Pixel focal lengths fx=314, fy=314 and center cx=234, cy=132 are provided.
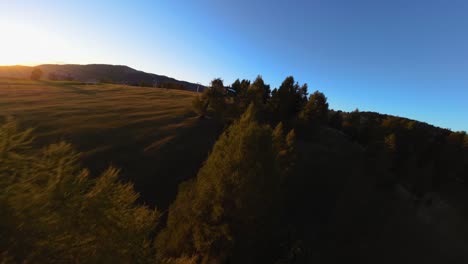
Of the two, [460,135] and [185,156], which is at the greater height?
[460,135]

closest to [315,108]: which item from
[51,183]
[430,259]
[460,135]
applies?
→ [430,259]

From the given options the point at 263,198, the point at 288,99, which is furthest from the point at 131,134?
the point at 263,198

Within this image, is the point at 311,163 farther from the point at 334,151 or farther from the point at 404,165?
the point at 404,165

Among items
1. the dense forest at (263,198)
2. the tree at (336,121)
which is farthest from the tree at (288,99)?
the tree at (336,121)

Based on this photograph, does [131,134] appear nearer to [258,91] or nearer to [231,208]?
[258,91]

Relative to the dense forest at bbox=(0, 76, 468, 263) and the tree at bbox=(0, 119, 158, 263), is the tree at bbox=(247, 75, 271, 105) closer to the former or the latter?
the dense forest at bbox=(0, 76, 468, 263)

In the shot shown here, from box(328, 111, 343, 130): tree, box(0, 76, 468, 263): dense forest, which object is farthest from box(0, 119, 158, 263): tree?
box(328, 111, 343, 130): tree
